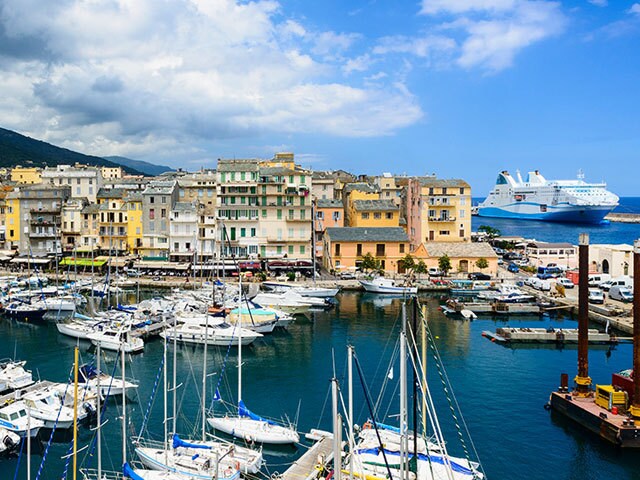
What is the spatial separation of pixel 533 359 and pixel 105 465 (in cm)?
2392

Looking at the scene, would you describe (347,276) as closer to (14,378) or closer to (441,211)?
(441,211)

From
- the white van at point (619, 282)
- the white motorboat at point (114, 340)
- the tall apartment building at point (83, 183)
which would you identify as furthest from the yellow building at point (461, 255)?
the tall apartment building at point (83, 183)

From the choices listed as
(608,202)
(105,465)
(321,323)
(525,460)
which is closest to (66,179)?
(321,323)

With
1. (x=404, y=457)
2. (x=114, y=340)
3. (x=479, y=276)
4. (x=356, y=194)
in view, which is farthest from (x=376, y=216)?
(x=404, y=457)

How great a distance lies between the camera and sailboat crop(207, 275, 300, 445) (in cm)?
2266

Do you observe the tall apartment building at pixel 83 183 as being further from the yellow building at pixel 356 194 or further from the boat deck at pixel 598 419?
the boat deck at pixel 598 419

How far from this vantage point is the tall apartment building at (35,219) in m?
66.2

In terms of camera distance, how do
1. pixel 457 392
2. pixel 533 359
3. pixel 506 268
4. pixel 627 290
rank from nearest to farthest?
pixel 457 392, pixel 533 359, pixel 627 290, pixel 506 268

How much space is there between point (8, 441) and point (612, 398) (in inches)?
910

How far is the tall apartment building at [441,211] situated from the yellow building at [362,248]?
17.2 ft

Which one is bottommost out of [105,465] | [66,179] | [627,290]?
[105,465]

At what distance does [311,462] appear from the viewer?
20.4 meters

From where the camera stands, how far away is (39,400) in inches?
971

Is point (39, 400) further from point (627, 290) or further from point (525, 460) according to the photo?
point (627, 290)
